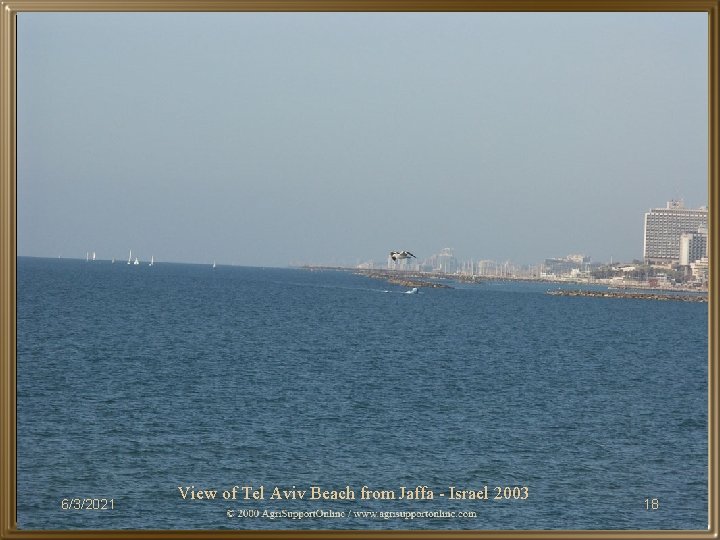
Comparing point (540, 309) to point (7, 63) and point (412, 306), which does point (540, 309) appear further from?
point (7, 63)

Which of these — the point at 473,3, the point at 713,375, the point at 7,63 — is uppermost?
the point at 473,3

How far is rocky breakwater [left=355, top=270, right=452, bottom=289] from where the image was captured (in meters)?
60.2

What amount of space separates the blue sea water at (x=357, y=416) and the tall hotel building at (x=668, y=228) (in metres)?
15.0

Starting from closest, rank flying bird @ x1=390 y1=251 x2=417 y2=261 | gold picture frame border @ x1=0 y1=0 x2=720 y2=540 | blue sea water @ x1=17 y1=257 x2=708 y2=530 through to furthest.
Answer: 1. gold picture frame border @ x1=0 y1=0 x2=720 y2=540
2. flying bird @ x1=390 y1=251 x2=417 y2=261
3. blue sea water @ x1=17 y1=257 x2=708 y2=530

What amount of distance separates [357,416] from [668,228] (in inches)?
1644

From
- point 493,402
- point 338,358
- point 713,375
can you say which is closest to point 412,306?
point 338,358

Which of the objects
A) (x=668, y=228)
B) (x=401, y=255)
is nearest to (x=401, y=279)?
(x=668, y=228)

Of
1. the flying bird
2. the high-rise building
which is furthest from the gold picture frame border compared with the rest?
the high-rise building

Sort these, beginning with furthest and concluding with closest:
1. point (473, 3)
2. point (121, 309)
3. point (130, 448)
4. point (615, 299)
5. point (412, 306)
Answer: point (615, 299), point (412, 306), point (121, 309), point (130, 448), point (473, 3)

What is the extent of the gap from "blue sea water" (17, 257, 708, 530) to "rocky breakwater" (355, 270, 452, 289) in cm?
2096

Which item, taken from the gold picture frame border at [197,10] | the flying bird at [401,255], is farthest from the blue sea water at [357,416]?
the flying bird at [401,255]

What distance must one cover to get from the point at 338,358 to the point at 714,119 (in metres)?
20.7

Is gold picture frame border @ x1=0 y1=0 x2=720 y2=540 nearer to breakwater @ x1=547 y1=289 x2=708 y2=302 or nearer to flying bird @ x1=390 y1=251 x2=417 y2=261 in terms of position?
flying bird @ x1=390 y1=251 x2=417 y2=261

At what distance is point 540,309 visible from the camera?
44.3 metres
